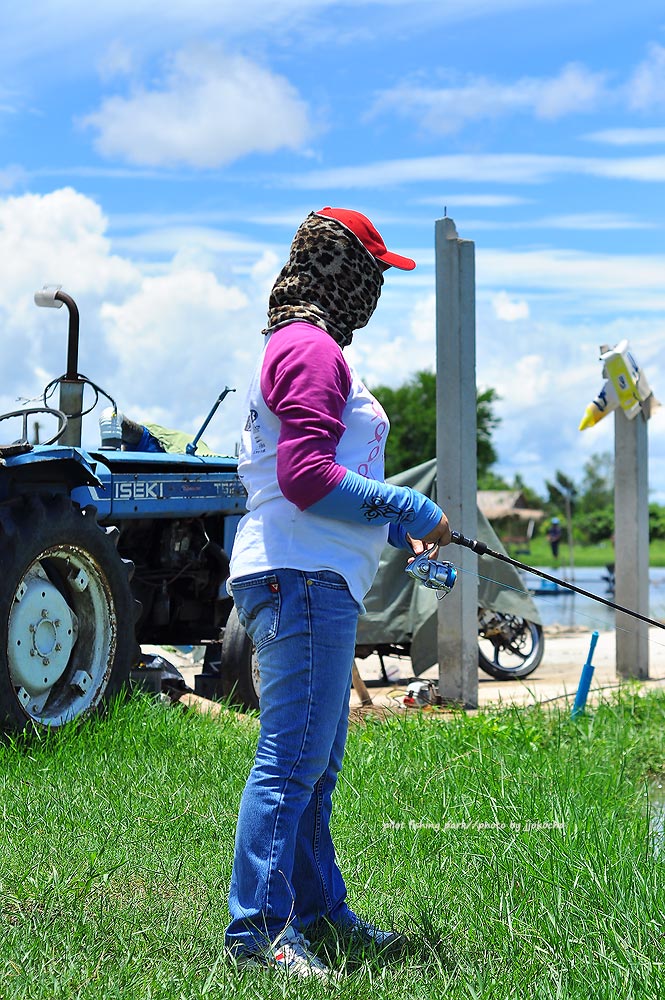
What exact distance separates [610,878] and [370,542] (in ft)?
3.97

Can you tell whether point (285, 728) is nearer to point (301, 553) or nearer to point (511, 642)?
point (301, 553)

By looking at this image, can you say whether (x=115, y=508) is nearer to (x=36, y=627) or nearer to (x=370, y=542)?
(x=36, y=627)

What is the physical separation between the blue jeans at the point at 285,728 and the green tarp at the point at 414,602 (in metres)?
5.84

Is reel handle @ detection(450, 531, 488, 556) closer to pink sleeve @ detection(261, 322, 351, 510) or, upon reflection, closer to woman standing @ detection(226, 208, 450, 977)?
woman standing @ detection(226, 208, 450, 977)

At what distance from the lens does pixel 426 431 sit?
6197 centimetres

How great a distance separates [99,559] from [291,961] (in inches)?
129

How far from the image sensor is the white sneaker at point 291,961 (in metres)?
3.01

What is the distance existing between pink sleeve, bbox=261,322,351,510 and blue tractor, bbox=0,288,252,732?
8.80 feet

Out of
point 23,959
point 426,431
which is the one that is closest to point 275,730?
point 23,959

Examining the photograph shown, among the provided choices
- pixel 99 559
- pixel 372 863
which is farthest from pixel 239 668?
pixel 372 863

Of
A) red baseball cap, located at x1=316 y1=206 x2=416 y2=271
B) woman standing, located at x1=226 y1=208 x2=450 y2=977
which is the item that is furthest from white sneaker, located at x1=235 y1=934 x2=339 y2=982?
red baseball cap, located at x1=316 y1=206 x2=416 y2=271

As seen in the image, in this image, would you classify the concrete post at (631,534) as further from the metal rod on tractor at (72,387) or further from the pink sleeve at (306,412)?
the pink sleeve at (306,412)

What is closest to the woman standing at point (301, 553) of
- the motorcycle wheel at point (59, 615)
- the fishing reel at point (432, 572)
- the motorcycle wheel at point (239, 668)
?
the fishing reel at point (432, 572)

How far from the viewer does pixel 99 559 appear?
604 centimetres
